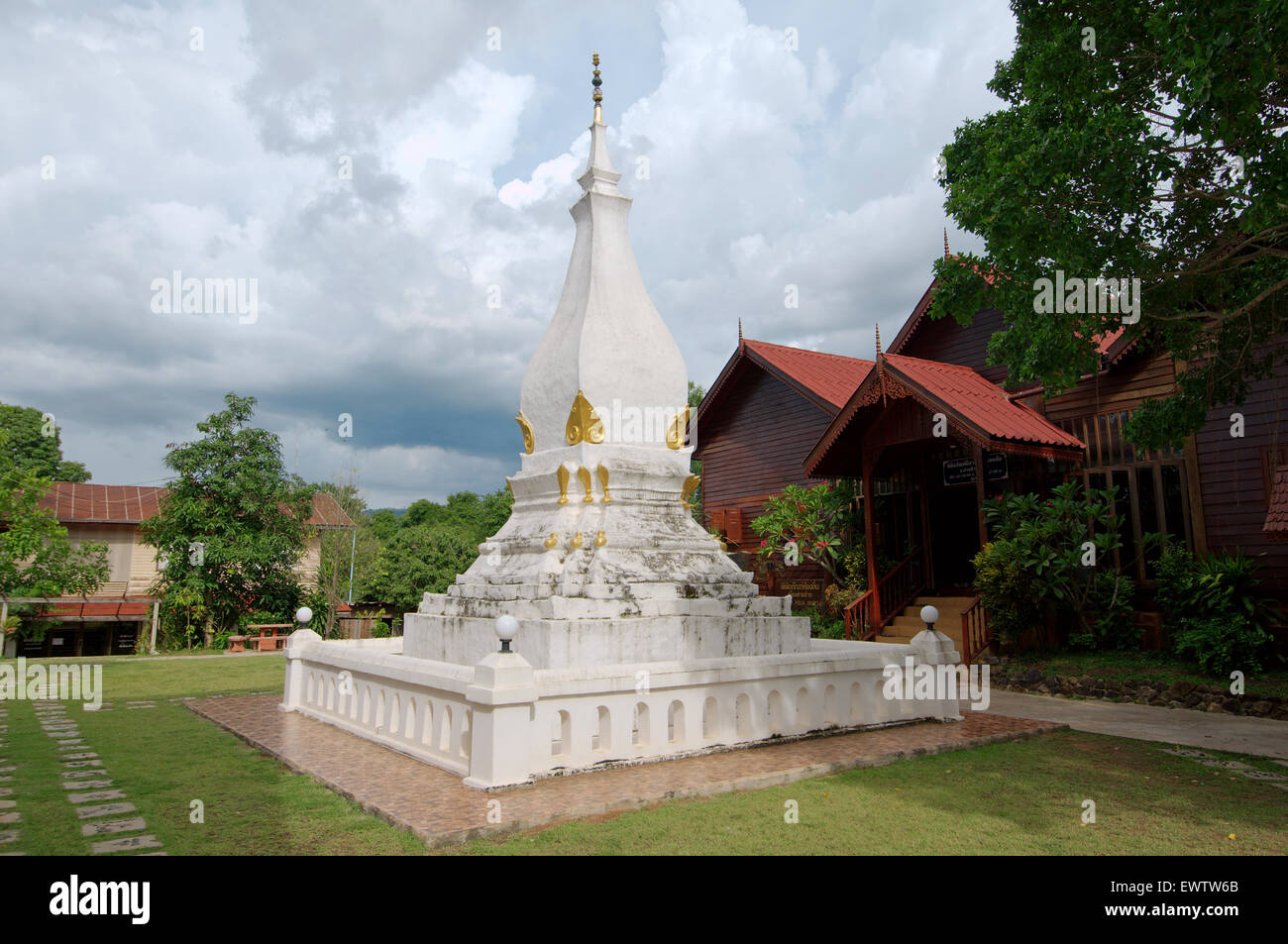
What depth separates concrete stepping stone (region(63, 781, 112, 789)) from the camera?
17.7 feet

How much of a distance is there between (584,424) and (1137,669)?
8202 millimetres

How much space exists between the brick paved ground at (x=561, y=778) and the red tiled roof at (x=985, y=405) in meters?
5.27

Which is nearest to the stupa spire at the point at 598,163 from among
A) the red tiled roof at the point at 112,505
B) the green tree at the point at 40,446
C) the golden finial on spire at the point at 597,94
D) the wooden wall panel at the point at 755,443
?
the golden finial on spire at the point at 597,94

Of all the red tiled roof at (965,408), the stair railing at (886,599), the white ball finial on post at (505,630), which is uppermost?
the red tiled roof at (965,408)

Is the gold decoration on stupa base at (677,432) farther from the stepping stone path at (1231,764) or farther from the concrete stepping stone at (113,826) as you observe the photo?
the concrete stepping stone at (113,826)

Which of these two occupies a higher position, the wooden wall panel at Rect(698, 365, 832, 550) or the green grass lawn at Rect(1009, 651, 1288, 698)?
the wooden wall panel at Rect(698, 365, 832, 550)

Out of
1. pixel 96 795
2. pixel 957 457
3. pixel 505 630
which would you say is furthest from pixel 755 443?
pixel 96 795

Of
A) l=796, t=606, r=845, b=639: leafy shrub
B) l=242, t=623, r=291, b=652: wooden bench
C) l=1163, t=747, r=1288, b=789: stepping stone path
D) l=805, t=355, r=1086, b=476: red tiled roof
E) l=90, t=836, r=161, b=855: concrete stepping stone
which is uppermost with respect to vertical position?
l=805, t=355, r=1086, b=476: red tiled roof

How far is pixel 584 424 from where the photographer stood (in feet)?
24.5

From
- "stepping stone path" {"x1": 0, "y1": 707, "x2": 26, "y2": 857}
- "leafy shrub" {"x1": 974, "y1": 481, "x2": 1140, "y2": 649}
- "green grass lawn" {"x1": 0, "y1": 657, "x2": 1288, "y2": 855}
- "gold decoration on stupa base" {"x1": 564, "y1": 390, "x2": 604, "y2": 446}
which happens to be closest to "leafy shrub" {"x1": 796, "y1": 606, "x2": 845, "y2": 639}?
"leafy shrub" {"x1": 974, "y1": 481, "x2": 1140, "y2": 649}

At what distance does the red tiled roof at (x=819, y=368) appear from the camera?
696 inches

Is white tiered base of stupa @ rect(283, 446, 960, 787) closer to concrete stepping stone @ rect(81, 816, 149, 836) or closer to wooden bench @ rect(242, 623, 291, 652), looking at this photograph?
concrete stepping stone @ rect(81, 816, 149, 836)

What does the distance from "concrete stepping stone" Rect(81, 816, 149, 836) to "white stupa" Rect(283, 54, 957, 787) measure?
1805 mm

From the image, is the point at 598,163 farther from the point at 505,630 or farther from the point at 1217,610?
the point at 1217,610
